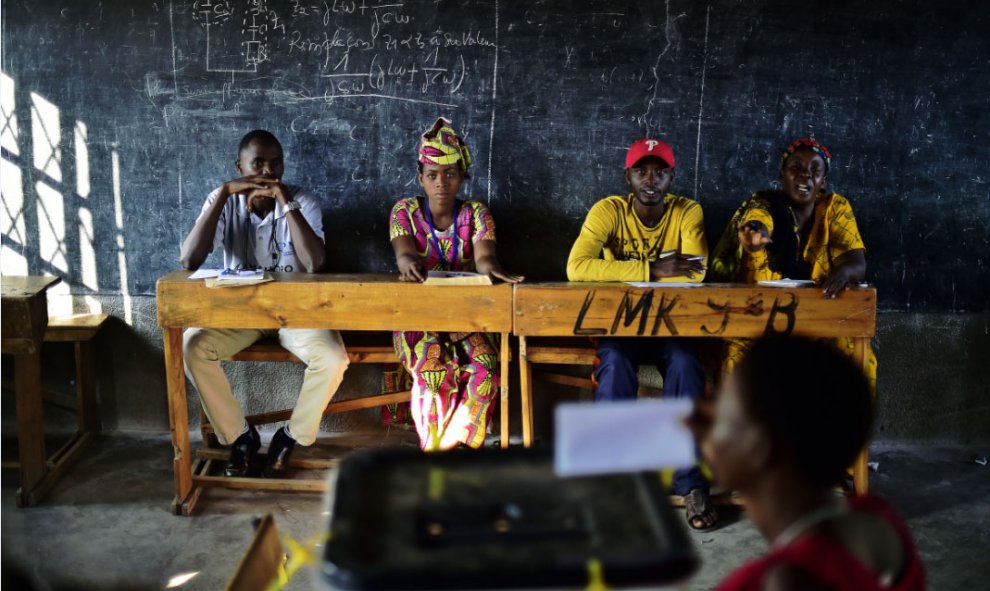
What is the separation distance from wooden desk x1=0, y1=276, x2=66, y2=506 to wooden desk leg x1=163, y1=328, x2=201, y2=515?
0.59 meters

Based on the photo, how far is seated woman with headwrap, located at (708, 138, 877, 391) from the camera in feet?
12.5

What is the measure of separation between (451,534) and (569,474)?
A: 0.66 feet

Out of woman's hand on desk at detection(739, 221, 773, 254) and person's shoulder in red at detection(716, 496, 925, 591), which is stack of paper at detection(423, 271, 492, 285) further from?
person's shoulder in red at detection(716, 496, 925, 591)

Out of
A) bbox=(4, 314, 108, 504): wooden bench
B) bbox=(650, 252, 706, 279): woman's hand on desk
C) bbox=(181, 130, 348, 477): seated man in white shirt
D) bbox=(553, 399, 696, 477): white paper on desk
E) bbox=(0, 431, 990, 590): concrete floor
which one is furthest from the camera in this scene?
bbox=(4, 314, 108, 504): wooden bench

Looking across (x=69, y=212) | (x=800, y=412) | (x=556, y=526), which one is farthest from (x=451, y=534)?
(x=69, y=212)

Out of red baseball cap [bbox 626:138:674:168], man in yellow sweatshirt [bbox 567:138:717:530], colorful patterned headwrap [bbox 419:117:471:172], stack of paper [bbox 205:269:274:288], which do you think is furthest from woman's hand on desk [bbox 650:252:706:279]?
stack of paper [bbox 205:269:274:288]

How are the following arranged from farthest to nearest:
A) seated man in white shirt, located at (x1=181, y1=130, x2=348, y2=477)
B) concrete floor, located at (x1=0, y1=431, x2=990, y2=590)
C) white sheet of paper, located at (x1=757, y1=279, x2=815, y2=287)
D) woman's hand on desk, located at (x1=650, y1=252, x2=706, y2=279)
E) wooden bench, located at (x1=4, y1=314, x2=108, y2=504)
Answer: wooden bench, located at (x1=4, y1=314, x2=108, y2=504) < seated man in white shirt, located at (x1=181, y1=130, x2=348, y2=477) < woman's hand on desk, located at (x1=650, y1=252, x2=706, y2=279) < white sheet of paper, located at (x1=757, y1=279, x2=815, y2=287) < concrete floor, located at (x1=0, y1=431, x2=990, y2=590)

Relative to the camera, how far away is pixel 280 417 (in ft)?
13.7

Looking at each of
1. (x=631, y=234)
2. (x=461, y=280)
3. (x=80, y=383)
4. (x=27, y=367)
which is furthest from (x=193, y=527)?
(x=631, y=234)

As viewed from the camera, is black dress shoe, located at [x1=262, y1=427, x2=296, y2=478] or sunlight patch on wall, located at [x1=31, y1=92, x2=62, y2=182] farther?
sunlight patch on wall, located at [x1=31, y1=92, x2=62, y2=182]

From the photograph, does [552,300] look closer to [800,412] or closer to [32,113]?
[800,412]

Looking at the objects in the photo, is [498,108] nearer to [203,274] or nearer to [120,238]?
[203,274]

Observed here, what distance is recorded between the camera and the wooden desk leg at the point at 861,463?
3.56m

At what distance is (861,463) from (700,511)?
79 cm
